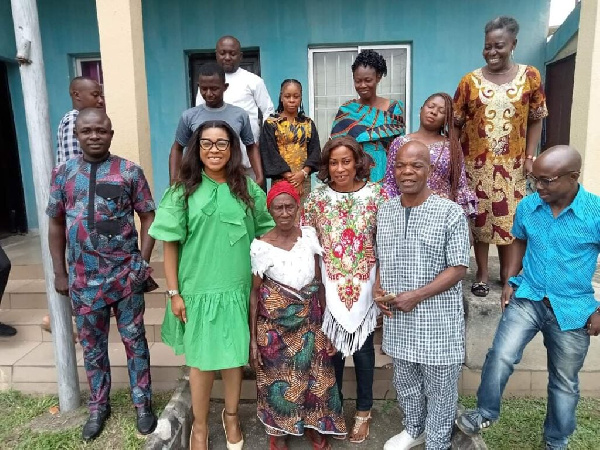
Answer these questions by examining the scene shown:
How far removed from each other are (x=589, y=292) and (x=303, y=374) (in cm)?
147

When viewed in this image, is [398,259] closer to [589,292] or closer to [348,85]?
[589,292]

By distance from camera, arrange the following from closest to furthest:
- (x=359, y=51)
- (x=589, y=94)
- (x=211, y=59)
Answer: (x=589, y=94)
(x=359, y=51)
(x=211, y=59)

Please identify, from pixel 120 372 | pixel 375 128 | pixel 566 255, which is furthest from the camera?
pixel 120 372

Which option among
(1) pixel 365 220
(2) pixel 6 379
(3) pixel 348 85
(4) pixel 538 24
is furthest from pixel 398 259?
(4) pixel 538 24

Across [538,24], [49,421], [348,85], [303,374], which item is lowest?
[49,421]

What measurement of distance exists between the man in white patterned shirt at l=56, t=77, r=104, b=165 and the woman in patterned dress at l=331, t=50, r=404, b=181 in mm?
1722

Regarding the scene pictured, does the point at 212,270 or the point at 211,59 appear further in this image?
the point at 211,59

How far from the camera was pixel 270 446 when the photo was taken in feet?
8.37

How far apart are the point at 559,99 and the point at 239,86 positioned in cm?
407

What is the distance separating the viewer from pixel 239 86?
3.73 m

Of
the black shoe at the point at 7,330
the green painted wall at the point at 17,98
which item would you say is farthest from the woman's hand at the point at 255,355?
the green painted wall at the point at 17,98

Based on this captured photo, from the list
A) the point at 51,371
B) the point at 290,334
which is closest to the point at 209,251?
the point at 290,334

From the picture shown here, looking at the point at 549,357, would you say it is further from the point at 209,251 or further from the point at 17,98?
the point at 17,98

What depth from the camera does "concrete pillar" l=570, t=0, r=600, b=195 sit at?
11.7 feet
